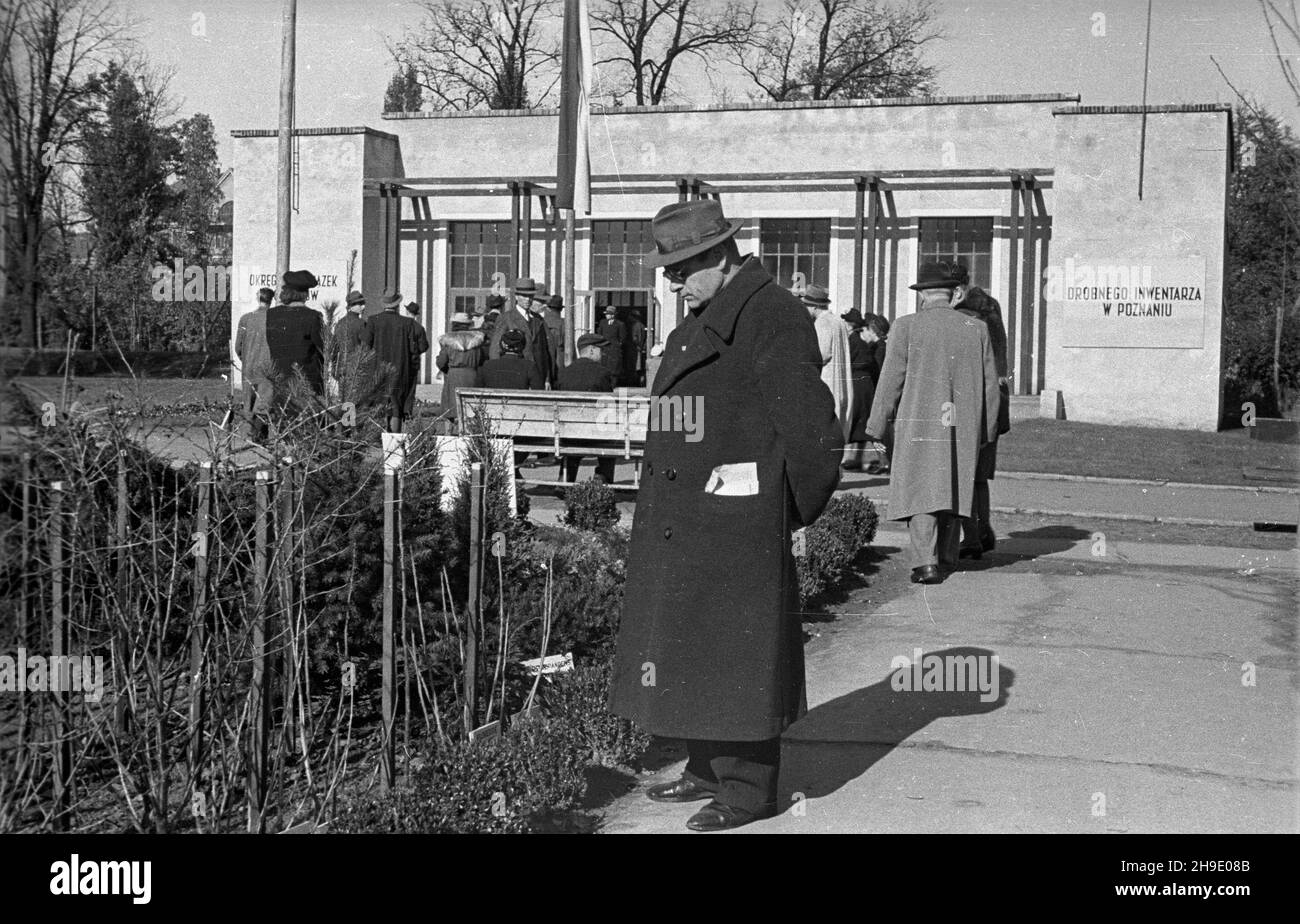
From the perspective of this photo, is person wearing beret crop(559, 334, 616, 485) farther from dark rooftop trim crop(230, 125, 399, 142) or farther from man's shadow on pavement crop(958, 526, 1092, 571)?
dark rooftop trim crop(230, 125, 399, 142)

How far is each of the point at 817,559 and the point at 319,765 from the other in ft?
15.1

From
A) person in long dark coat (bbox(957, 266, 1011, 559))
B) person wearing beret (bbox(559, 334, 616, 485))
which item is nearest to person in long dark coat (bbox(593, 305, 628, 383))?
person wearing beret (bbox(559, 334, 616, 485))

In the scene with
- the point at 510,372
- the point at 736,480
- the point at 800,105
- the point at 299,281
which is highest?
the point at 800,105

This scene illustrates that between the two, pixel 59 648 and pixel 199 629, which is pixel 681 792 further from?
pixel 59 648

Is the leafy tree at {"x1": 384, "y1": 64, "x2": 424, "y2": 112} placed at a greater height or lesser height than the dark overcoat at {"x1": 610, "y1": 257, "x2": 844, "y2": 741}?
greater

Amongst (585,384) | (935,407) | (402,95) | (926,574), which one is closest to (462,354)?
(585,384)

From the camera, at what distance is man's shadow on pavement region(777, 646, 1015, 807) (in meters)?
5.85

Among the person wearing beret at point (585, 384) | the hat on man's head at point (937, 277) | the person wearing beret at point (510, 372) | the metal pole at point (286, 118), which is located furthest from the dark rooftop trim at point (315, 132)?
Result: the hat on man's head at point (937, 277)

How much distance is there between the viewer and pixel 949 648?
26.3 ft

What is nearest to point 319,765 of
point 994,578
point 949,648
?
point 949,648

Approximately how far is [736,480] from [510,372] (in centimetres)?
986

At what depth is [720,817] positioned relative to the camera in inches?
202

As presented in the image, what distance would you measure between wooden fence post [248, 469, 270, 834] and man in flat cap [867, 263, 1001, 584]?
231 inches

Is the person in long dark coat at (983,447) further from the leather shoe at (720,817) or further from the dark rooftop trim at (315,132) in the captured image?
the dark rooftop trim at (315,132)
